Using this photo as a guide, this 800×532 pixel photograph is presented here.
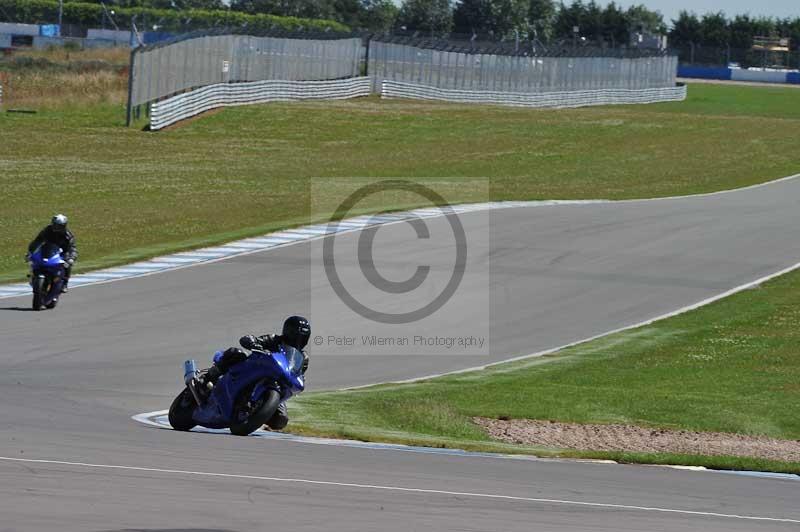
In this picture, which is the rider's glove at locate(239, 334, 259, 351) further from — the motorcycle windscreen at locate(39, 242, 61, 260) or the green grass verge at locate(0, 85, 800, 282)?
the green grass verge at locate(0, 85, 800, 282)

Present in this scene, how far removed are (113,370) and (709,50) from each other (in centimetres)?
13723

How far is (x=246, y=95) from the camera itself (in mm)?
63188

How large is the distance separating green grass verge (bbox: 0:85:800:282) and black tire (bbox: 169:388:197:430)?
1265cm

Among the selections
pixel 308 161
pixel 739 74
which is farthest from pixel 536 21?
pixel 308 161

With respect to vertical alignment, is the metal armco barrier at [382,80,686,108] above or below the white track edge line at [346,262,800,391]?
above

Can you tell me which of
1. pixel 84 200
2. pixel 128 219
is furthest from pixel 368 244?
pixel 84 200

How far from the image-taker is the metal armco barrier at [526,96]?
76000 mm

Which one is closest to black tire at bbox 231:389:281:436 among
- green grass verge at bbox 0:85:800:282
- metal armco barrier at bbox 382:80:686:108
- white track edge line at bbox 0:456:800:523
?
white track edge line at bbox 0:456:800:523

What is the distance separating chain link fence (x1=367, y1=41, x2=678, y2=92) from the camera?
7675 cm

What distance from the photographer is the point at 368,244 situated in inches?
1075

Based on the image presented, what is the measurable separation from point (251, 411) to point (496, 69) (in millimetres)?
71207

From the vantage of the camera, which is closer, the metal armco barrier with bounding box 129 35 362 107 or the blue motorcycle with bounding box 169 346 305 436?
the blue motorcycle with bounding box 169 346 305 436

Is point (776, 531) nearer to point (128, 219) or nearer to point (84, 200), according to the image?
point (128, 219)

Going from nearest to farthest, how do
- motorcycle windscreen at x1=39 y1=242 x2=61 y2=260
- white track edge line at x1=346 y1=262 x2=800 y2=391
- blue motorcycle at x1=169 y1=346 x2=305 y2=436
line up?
blue motorcycle at x1=169 y1=346 x2=305 y2=436 → white track edge line at x1=346 y1=262 x2=800 y2=391 → motorcycle windscreen at x1=39 y1=242 x2=61 y2=260
